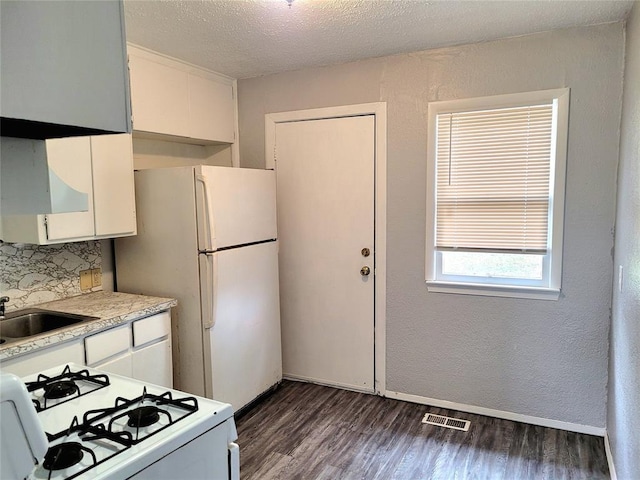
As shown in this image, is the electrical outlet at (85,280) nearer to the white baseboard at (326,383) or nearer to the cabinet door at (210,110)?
the cabinet door at (210,110)

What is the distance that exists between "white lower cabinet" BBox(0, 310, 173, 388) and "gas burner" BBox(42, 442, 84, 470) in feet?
3.40

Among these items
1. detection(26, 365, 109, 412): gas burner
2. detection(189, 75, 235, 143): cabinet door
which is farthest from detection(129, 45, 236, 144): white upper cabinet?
detection(26, 365, 109, 412): gas burner

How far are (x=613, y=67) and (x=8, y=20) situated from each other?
9.05 feet

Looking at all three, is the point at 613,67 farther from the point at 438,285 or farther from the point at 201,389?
the point at 201,389

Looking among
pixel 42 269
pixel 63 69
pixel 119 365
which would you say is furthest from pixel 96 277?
pixel 63 69

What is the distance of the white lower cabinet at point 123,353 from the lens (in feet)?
6.45

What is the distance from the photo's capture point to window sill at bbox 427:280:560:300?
2.68 metres

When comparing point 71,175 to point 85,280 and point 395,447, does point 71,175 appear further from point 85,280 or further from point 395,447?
point 395,447

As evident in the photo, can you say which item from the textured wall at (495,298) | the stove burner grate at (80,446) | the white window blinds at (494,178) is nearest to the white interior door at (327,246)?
the textured wall at (495,298)

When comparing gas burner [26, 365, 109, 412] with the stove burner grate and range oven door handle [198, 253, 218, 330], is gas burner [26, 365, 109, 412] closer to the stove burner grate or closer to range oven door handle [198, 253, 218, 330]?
the stove burner grate

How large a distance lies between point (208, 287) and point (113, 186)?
0.78 m

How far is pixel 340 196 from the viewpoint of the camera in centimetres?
323

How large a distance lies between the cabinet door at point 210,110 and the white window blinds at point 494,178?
158cm

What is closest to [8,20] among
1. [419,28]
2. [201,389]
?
[419,28]
